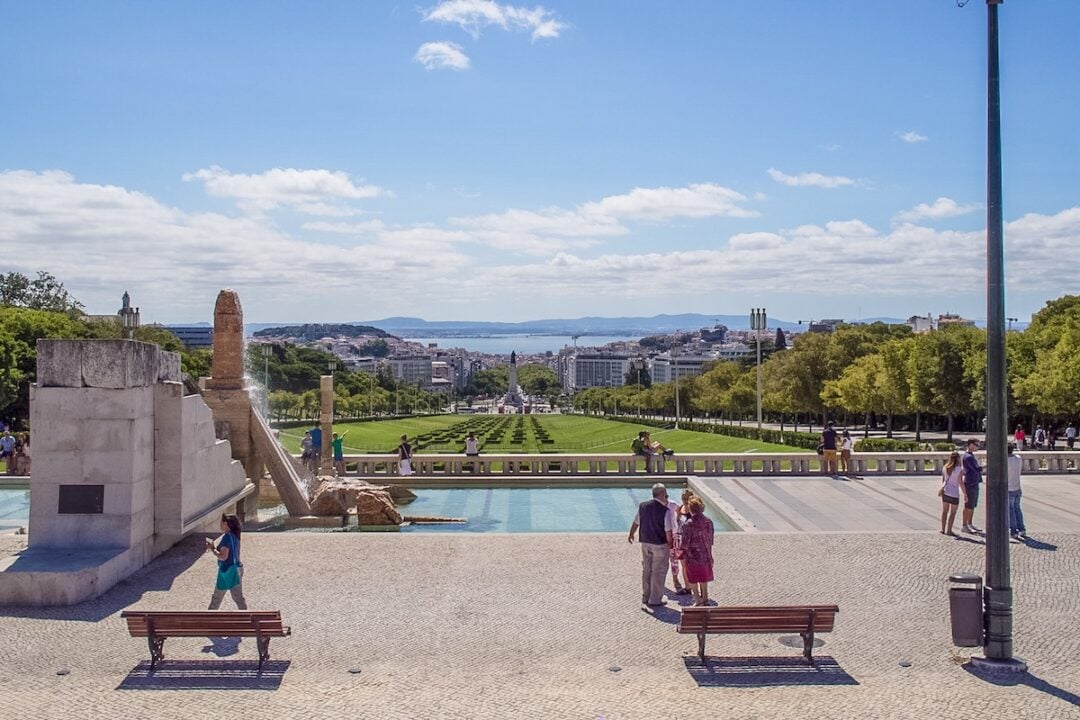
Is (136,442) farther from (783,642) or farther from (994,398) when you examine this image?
(994,398)

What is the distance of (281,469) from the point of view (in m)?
19.7

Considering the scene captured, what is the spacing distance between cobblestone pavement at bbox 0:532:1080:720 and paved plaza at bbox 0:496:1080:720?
29mm

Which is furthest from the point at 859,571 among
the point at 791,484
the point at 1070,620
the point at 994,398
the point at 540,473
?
the point at 540,473

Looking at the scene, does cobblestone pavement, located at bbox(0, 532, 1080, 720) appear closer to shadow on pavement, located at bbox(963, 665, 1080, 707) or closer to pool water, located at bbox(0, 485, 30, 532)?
shadow on pavement, located at bbox(963, 665, 1080, 707)

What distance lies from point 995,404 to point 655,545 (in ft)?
13.6

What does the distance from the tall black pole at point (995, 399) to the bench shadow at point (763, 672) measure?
1690 mm

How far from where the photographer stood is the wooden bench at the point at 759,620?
9742 mm

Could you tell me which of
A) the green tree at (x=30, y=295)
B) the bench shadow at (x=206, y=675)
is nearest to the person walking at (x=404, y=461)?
the bench shadow at (x=206, y=675)

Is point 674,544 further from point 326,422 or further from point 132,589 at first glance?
point 326,422

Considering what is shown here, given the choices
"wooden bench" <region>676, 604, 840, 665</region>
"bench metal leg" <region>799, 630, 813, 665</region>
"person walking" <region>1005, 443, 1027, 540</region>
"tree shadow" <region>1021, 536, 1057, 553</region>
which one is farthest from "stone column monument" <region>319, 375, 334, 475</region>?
"bench metal leg" <region>799, 630, 813, 665</region>

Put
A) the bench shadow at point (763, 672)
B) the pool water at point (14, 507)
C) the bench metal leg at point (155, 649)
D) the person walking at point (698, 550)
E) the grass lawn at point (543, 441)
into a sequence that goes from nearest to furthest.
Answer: the bench shadow at point (763, 672) → the bench metal leg at point (155, 649) → the person walking at point (698, 550) → the pool water at point (14, 507) → the grass lawn at point (543, 441)

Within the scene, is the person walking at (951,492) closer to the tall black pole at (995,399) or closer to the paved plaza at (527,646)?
the paved plaza at (527,646)

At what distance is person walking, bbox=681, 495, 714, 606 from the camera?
11.5 meters

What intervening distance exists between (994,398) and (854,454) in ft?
54.3
